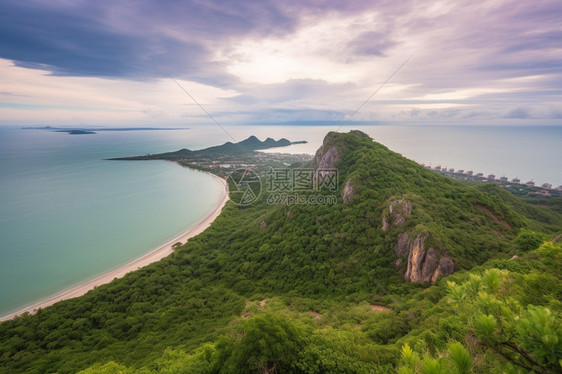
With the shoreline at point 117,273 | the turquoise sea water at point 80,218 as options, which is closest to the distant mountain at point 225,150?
the turquoise sea water at point 80,218

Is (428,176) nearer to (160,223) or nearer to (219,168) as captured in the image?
(160,223)

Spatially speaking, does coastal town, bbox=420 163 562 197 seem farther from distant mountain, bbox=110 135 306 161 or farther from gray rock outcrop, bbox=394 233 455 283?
distant mountain, bbox=110 135 306 161

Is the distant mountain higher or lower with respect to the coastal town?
higher

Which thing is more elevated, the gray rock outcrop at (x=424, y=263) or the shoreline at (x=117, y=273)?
the gray rock outcrop at (x=424, y=263)

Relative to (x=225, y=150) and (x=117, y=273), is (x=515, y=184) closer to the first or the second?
(x=117, y=273)

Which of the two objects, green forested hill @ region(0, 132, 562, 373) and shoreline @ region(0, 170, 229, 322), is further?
shoreline @ region(0, 170, 229, 322)

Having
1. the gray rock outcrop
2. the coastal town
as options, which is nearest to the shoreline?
the gray rock outcrop

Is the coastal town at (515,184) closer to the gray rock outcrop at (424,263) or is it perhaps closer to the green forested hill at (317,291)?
the green forested hill at (317,291)
